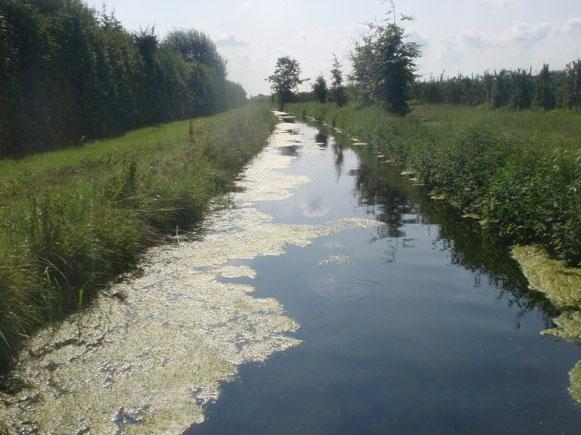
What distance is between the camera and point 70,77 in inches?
669

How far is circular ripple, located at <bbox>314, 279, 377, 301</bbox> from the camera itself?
6.18 m

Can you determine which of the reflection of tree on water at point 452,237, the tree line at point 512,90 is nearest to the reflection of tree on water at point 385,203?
the reflection of tree on water at point 452,237

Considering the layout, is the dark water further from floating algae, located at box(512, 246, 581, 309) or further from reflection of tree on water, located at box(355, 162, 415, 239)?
reflection of tree on water, located at box(355, 162, 415, 239)

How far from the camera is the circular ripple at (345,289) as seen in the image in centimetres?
618

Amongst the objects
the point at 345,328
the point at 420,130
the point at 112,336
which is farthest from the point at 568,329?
the point at 420,130

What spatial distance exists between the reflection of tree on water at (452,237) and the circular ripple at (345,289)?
1.18 meters

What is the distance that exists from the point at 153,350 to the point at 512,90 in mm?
41355

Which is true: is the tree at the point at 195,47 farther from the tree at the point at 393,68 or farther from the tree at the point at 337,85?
the tree at the point at 393,68

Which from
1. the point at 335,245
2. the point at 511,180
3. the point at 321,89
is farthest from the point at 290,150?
the point at 321,89

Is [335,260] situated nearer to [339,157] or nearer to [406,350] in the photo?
[406,350]

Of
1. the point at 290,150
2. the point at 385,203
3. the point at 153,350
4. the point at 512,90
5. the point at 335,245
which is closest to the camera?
the point at 153,350

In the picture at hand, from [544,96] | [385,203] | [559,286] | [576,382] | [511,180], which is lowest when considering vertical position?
[385,203]

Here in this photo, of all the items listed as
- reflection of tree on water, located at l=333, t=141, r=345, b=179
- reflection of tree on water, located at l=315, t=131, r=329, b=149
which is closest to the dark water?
reflection of tree on water, located at l=333, t=141, r=345, b=179

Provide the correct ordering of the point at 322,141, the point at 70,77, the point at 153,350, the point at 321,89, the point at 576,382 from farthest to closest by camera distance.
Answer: the point at 321,89 → the point at 322,141 → the point at 70,77 → the point at 153,350 → the point at 576,382
